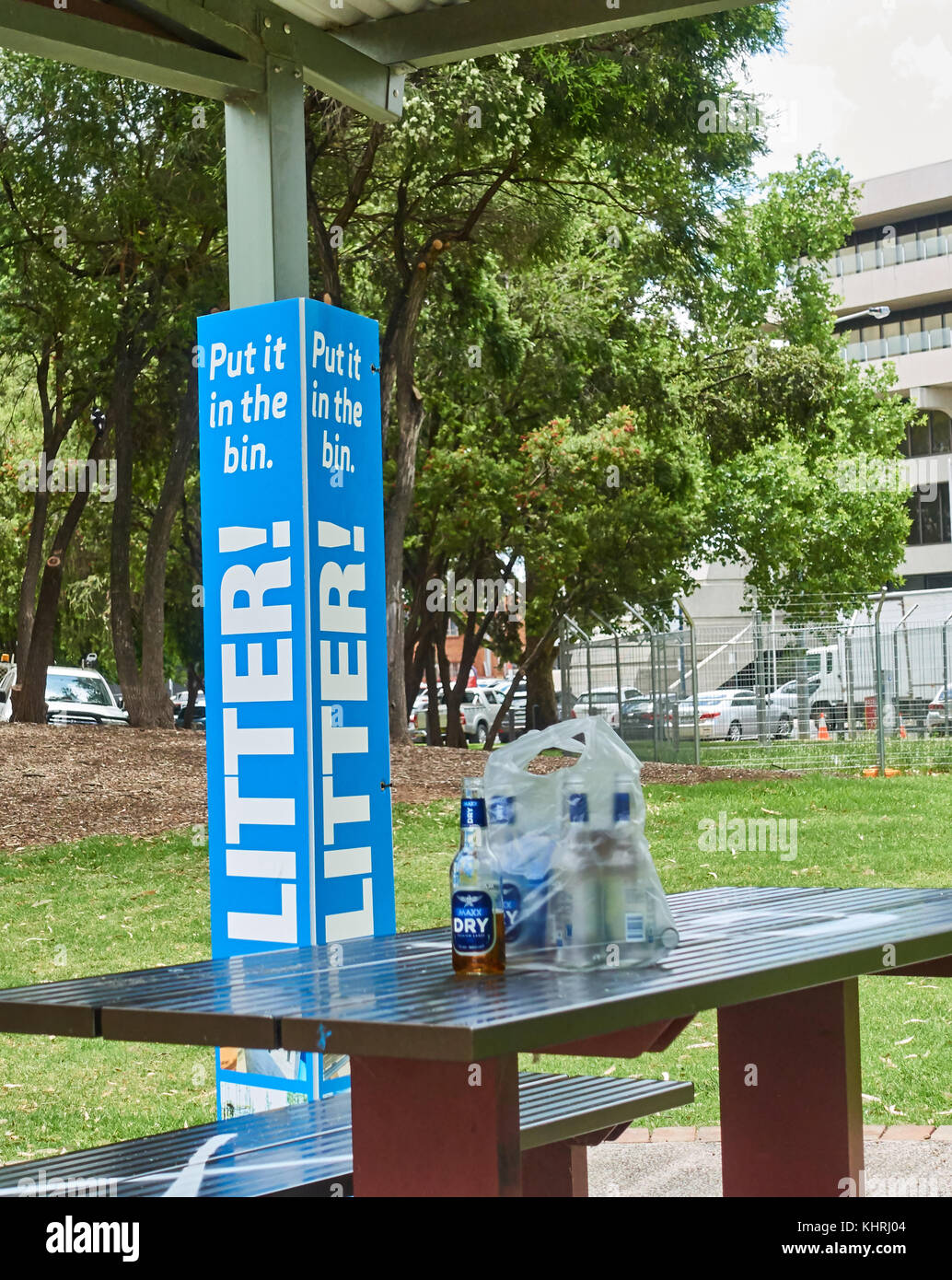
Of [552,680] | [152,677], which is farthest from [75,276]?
[552,680]

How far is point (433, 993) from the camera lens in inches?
104

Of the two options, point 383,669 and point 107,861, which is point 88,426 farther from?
point 383,669

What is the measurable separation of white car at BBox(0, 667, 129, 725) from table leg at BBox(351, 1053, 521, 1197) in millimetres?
25098

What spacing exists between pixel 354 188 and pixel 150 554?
5864 mm

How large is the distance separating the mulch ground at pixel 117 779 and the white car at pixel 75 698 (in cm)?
957

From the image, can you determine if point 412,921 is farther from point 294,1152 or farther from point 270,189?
point 294,1152

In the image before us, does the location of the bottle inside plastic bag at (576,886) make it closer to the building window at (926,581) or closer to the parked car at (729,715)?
the parked car at (729,715)

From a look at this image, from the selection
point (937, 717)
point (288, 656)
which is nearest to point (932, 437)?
point (937, 717)

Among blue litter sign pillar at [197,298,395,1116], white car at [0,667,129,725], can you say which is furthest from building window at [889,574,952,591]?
blue litter sign pillar at [197,298,395,1116]

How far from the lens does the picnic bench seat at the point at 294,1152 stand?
3.28 metres

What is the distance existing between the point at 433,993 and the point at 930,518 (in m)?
58.3

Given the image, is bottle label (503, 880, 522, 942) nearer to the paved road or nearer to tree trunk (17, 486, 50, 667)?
the paved road

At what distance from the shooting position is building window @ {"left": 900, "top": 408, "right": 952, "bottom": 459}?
60125mm

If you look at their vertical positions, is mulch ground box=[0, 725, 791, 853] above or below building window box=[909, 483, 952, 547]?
below
